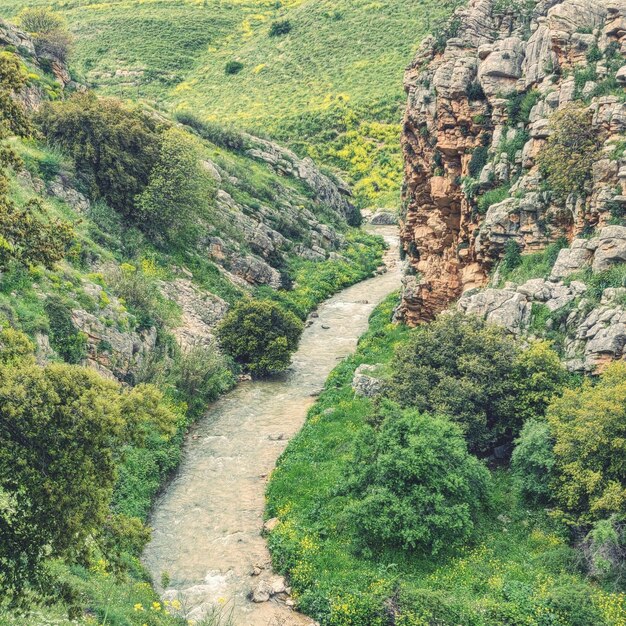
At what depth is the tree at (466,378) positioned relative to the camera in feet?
90.4

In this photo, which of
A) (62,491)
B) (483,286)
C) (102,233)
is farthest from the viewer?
(102,233)

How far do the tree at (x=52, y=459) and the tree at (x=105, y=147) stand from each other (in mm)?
37796

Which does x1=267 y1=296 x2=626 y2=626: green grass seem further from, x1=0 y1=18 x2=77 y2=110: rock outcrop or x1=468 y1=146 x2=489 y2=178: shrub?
x1=0 y1=18 x2=77 y2=110: rock outcrop

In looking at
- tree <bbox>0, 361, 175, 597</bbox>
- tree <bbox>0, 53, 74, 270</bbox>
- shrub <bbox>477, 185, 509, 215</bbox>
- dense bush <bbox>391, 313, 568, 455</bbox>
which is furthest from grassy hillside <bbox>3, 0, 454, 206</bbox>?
tree <bbox>0, 361, 175, 597</bbox>

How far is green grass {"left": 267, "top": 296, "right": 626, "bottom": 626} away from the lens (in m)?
20.1

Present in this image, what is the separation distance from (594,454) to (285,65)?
4131 inches

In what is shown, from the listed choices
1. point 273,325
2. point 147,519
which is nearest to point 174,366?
point 273,325

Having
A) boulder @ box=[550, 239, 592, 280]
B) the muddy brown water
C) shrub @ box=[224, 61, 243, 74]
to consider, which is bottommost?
the muddy brown water

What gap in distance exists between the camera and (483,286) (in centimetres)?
3659

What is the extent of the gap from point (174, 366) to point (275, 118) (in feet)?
233

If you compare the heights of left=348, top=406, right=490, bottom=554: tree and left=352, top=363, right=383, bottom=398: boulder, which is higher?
left=348, top=406, right=490, bottom=554: tree

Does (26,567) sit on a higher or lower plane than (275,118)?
lower

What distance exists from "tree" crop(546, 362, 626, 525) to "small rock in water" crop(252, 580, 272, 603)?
35.5 feet

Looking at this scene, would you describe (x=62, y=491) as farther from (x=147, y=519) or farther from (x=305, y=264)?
(x=305, y=264)
